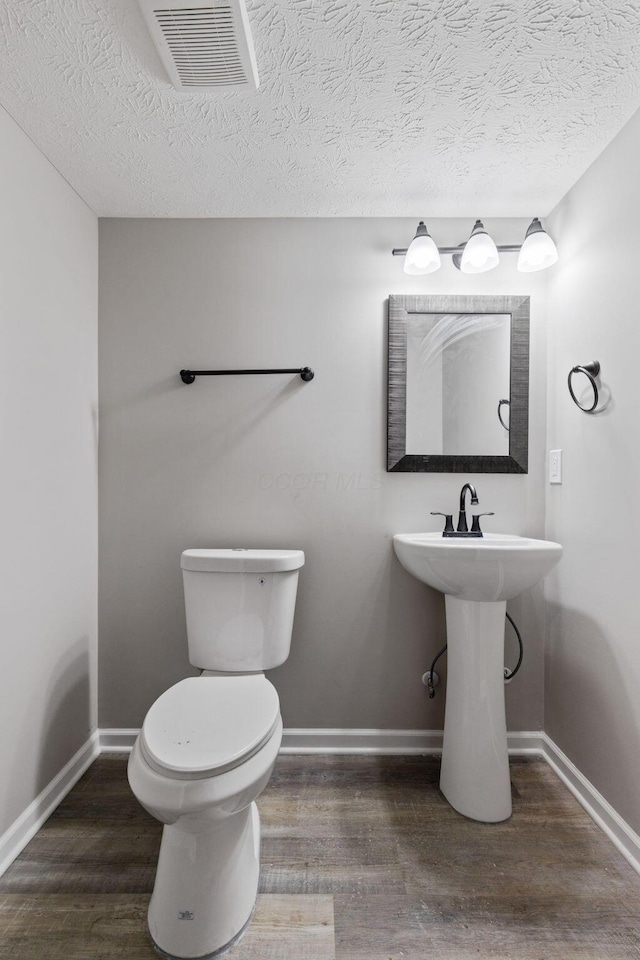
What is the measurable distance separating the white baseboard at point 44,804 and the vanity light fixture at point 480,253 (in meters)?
2.07

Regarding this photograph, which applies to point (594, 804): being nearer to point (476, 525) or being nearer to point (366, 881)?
point (366, 881)

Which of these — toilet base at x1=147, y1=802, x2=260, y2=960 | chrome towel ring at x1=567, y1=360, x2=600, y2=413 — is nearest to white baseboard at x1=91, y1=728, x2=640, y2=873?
toilet base at x1=147, y1=802, x2=260, y2=960

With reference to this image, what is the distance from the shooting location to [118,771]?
71.5 inches

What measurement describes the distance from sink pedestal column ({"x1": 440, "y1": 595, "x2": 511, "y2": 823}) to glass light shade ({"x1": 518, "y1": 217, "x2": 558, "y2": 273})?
3.72ft

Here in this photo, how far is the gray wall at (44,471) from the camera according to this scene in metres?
1.40

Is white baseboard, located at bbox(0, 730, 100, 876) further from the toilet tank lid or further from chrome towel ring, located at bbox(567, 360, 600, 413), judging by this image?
chrome towel ring, located at bbox(567, 360, 600, 413)

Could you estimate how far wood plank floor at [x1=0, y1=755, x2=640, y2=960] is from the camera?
45.3 inches

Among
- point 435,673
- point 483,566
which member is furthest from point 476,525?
point 435,673

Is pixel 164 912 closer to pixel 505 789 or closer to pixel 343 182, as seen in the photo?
pixel 505 789

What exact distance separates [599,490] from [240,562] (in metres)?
1.18

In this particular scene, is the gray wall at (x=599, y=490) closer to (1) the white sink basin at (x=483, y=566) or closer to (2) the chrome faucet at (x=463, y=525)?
(1) the white sink basin at (x=483, y=566)

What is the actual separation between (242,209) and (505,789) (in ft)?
7.14

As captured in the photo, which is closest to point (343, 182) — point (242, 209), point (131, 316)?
point (242, 209)

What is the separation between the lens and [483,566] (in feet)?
4.81
